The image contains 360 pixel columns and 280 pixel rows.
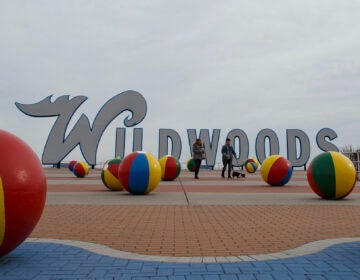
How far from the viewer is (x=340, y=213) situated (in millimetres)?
7840

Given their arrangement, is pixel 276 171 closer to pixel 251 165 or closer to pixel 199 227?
pixel 199 227

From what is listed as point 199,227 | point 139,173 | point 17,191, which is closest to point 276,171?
point 139,173

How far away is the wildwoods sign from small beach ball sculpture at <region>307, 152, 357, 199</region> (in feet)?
69.3

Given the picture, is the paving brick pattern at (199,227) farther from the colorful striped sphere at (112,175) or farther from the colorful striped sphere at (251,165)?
the colorful striped sphere at (251,165)

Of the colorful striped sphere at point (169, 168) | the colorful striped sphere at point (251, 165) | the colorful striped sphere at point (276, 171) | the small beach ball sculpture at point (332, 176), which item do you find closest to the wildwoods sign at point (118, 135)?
the colorful striped sphere at point (251, 165)

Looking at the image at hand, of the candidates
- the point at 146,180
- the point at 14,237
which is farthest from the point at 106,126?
the point at 14,237

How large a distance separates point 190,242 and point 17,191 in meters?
2.28

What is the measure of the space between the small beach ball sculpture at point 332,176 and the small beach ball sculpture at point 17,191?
8038mm

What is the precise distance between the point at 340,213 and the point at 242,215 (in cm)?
204

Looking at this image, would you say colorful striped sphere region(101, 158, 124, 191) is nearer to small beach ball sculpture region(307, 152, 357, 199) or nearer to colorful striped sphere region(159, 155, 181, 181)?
colorful striped sphere region(159, 155, 181, 181)

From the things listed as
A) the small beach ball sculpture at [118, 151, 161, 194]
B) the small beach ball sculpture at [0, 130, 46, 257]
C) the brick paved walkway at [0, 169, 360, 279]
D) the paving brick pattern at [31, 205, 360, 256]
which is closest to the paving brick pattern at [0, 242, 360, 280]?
the brick paved walkway at [0, 169, 360, 279]

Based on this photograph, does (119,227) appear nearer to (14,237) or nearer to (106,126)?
(14,237)

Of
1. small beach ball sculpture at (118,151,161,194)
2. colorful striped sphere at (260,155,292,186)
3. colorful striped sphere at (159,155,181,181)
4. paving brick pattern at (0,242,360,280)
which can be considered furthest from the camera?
colorful striped sphere at (159,155,181,181)

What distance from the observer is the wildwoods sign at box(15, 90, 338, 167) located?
29.7 meters
